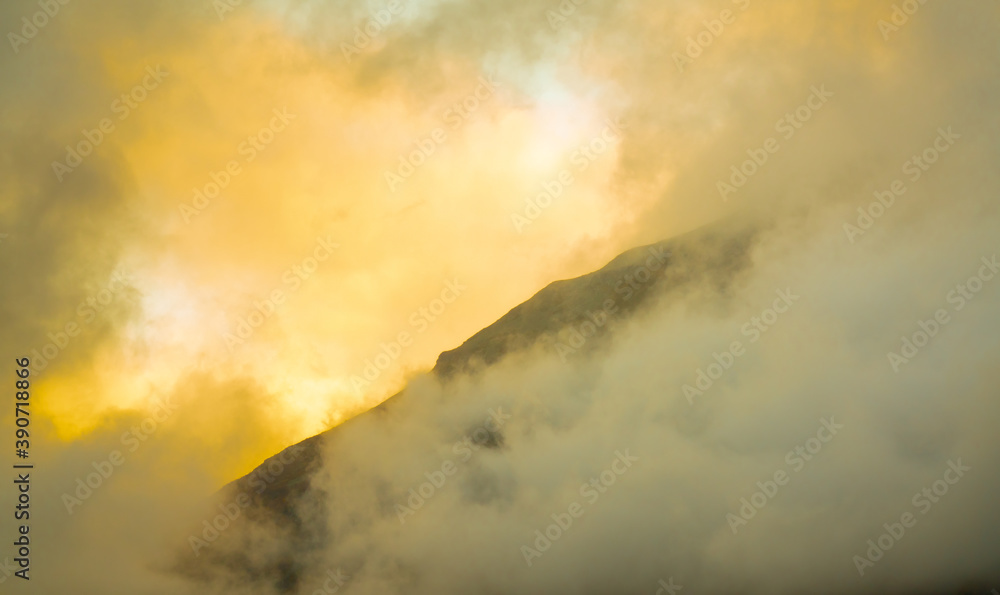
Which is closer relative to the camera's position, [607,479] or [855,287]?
[855,287]

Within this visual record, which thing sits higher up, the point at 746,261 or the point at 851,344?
the point at 746,261

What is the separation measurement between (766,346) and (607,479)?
2055 inches

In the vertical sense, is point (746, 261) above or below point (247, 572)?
below

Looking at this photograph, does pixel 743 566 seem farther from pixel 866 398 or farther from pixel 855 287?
pixel 855 287

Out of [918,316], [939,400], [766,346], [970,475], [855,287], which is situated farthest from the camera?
[766,346]

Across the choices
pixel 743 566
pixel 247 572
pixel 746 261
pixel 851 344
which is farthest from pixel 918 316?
pixel 247 572

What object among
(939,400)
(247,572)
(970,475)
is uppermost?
(247,572)

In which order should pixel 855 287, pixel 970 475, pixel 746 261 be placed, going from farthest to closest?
pixel 746 261, pixel 855 287, pixel 970 475

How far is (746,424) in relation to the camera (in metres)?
173

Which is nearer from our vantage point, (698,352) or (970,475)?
(970,475)

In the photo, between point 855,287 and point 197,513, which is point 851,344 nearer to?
point 855,287

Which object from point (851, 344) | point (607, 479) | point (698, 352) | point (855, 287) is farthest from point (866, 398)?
point (607, 479)

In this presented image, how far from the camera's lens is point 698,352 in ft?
631

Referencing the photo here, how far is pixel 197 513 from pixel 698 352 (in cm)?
13337
